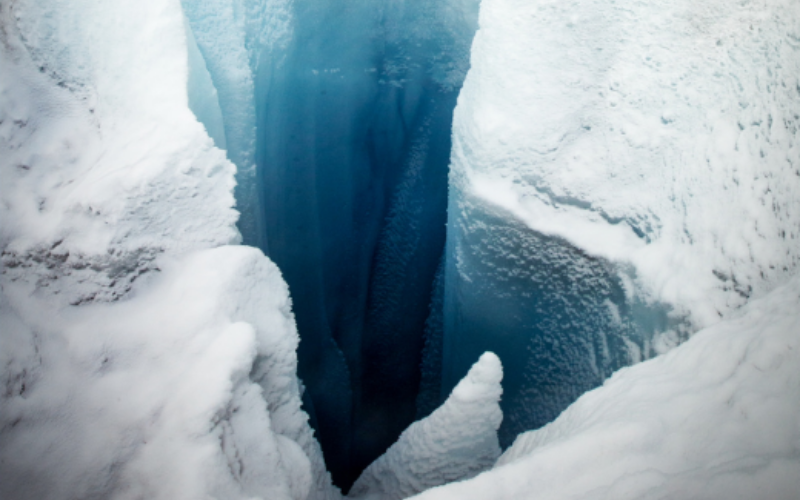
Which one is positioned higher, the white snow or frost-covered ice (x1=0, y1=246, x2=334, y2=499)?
the white snow

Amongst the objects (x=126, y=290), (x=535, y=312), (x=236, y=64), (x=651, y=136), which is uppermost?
(x=236, y=64)

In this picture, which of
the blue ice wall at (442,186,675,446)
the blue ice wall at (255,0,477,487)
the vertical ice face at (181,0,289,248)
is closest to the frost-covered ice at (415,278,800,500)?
the blue ice wall at (442,186,675,446)

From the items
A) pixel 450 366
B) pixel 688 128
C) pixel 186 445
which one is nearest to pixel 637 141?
pixel 688 128

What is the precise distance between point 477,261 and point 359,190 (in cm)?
Answer: 99

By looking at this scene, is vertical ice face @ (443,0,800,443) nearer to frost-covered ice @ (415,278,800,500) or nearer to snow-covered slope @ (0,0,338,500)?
frost-covered ice @ (415,278,800,500)

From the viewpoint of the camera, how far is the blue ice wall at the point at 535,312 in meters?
1.21

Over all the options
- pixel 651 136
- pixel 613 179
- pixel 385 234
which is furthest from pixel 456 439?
pixel 385 234

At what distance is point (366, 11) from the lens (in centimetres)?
197

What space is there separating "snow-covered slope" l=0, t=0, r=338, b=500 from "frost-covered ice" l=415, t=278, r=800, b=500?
510 mm

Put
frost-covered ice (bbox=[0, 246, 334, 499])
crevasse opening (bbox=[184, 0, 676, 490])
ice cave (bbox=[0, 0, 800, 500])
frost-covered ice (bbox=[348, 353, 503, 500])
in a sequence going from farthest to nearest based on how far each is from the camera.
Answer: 1. crevasse opening (bbox=[184, 0, 676, 490])
2. frost-covered ice (bbox=[348, 353, 503, 500])
3. frost-covered ice (bbox=[0, 246, 334, 499])
4. ice cave (bbox=[0, 0, 800, 500])

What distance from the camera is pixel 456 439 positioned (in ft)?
4.01

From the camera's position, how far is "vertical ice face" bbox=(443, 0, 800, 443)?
37.6 inches

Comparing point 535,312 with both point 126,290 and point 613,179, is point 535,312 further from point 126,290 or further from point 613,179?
point 126,290

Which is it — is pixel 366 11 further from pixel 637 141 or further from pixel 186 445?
pixel 186 445
